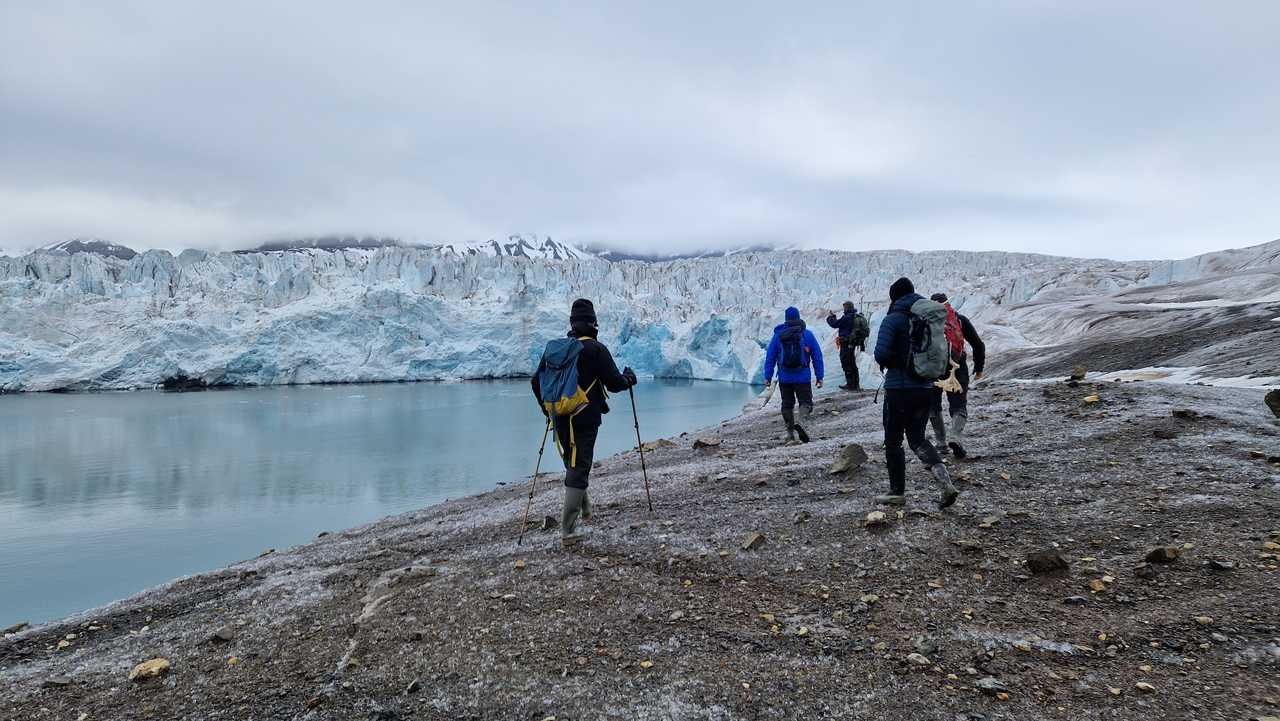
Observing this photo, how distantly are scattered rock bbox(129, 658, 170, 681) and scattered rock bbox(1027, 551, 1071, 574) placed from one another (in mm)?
4684

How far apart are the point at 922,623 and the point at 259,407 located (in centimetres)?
4125

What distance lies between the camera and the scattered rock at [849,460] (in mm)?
6641

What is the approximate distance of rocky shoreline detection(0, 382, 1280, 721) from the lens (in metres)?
2.86

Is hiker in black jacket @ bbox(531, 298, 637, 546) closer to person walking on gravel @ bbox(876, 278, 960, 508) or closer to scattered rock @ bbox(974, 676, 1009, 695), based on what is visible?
person walking on gravel @ bbox(876, 278, 960, 508)

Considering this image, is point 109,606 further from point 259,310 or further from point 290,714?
point 259,310

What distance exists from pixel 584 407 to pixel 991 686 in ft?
10.0

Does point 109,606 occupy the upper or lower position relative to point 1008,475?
lower

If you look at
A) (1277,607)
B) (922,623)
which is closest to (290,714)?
(922,623)

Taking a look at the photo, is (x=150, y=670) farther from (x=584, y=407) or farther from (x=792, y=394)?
(x=792, y=394)

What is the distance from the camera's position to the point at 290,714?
3111 millimetres

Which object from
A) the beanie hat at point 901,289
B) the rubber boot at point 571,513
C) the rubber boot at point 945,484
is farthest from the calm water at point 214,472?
the beanie hat at point 901,289

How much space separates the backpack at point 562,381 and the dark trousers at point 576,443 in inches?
3.4

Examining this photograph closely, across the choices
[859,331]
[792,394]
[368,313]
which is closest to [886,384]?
Answer: [792,394]

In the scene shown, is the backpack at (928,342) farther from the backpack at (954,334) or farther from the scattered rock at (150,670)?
the scattered rock at (150,670)
